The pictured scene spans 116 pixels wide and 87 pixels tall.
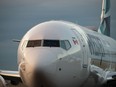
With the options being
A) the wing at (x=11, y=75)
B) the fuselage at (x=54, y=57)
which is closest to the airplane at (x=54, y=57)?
the fuselage at (x=54, y=57)

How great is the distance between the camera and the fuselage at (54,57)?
1536 cm

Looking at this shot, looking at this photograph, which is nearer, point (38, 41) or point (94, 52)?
point (38, 41)

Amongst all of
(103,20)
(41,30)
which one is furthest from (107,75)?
(103,20)

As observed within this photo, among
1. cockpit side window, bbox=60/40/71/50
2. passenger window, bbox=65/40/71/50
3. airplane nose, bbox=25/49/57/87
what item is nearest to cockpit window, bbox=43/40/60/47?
cockpit side window, bbox=60/40/71/50

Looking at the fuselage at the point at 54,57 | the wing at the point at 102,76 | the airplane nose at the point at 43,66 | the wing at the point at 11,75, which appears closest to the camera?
the airplane nose at the point at 43,66

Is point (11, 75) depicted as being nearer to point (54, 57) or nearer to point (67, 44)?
point (67, 44)

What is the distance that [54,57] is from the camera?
15656 mm

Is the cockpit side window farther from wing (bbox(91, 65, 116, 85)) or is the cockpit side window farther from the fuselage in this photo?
wing (bbox(91, 65, 116, 85))

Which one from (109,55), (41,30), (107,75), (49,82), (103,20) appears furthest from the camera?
(103,20)

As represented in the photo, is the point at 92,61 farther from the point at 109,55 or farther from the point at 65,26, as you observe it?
the point at 109,55

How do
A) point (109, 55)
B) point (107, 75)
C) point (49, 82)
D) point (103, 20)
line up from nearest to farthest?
point (49, 82) < point (107, 75) < point (109, 55) < point (103, 20)

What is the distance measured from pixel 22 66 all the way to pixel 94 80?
5.81 m

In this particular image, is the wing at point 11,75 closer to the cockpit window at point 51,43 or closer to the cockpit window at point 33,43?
the cockpit window at point 33,43

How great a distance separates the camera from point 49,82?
616 inches
